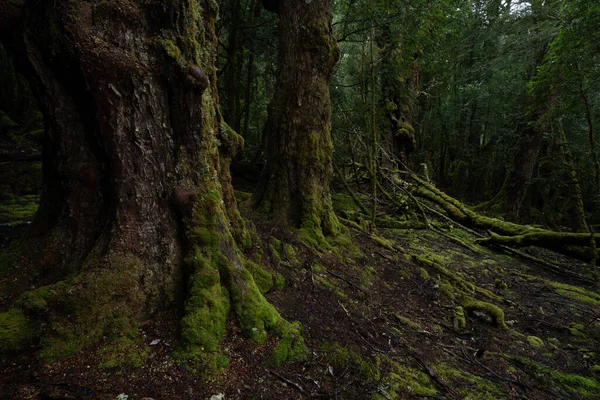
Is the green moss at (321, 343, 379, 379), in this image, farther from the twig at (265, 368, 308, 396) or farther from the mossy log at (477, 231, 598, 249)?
the mossy log at (477, 231, 598, 249)

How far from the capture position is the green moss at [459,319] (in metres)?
4.29

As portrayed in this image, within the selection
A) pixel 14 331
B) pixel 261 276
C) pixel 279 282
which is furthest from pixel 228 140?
pixel 14 331

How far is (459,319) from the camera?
14.5ft

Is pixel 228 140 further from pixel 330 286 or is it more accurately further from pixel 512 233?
pixel 512 233

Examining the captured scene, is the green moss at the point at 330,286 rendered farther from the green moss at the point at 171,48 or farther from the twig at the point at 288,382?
the green moss at the point at 171,48

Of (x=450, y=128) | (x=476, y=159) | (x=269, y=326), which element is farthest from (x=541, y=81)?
(x=450, y=128)

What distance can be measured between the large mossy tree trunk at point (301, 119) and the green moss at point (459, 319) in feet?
7.05

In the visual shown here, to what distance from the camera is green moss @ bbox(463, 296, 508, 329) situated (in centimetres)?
452

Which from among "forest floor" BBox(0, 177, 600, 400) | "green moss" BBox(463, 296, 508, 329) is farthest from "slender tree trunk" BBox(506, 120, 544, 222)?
"green moss" BBox(463, 296, 508, 329)

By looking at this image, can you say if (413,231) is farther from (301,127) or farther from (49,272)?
(49,272)

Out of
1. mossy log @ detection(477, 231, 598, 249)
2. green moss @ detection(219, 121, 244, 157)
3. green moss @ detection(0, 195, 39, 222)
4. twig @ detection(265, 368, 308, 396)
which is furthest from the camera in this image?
mossy log @ detection(477, 231, 598, 249)

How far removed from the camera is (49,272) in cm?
247

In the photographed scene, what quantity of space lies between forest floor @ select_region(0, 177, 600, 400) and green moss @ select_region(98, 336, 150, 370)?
19 mm

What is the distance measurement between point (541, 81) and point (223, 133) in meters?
8.23
